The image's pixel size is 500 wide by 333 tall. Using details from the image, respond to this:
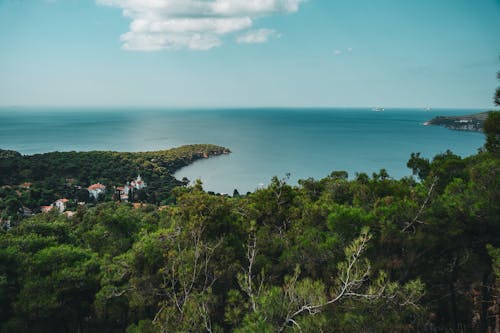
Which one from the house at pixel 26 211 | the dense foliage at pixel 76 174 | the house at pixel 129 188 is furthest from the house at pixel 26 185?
the house at pixel 129 188

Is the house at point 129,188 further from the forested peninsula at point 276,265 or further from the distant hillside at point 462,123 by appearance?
the distant hillside at point 462,123

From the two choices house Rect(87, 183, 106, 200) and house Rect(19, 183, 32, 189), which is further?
house Rect(87, 183, 106, 200)

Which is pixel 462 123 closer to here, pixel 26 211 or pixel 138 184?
pixel 138 184

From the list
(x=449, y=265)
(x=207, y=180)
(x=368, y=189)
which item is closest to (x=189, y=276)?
(x=449, y=265)

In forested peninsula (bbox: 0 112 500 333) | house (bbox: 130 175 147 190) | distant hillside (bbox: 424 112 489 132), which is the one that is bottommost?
house (bbox: 130 175 147 190)

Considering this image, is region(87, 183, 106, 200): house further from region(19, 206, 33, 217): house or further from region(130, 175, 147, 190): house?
region(19, 206, 33, 217): house

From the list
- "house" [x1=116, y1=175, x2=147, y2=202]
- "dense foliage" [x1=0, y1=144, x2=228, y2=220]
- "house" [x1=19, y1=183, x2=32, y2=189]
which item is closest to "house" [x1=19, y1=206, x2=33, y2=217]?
"dense foliage" [x1=0, y1=144, x2=228, y2=220]

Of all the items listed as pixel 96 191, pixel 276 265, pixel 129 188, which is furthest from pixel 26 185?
pixel 276 265

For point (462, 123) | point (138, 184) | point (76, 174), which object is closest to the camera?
point (138, 184)
